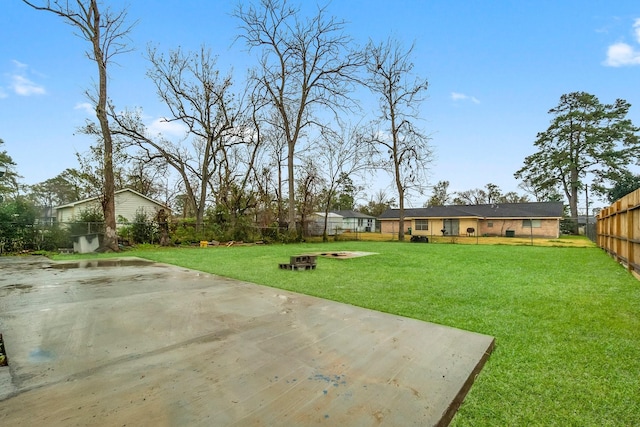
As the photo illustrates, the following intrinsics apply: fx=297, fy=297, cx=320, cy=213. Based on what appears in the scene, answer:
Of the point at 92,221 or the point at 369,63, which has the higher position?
the point at 369,63

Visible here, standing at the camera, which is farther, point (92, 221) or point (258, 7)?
point (258, 7)

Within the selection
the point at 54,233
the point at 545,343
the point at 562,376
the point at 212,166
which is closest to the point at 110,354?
the point at 562,376

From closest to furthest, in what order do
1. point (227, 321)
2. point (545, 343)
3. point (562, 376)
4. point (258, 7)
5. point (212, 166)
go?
point (562, 376), point (545, 343), point (227, 321), point (258, 7), point (212, 166)

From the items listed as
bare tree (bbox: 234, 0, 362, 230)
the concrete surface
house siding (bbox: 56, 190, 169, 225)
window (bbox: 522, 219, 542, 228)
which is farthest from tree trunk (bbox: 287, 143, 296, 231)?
window (bbox: 522, 219, 542, 228)

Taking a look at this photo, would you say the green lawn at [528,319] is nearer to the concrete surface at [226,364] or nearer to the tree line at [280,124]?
the concrete surface at [226,364]

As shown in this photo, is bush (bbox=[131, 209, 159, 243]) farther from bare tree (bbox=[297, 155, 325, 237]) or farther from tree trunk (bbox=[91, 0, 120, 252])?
bare tree (bbox=[297, 155, 325, 237])

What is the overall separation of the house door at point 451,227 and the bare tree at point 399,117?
7489mm

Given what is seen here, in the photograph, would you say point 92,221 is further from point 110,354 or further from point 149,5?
point 110,354

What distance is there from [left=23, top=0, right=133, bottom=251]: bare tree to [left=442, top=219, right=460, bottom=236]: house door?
24713 mm

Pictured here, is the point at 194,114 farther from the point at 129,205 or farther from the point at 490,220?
the point at 490,220

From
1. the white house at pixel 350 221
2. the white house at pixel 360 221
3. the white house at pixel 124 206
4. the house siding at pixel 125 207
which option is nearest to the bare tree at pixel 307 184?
the white house at pixel 124 206

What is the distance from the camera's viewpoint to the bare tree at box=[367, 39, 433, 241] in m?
20.1

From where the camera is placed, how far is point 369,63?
19.6 metres

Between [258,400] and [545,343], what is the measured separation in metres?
2.60
